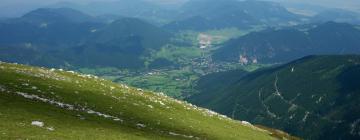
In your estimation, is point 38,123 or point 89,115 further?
point 89,115

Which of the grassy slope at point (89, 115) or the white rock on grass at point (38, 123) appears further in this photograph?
the grassy slope at point (89, 115)

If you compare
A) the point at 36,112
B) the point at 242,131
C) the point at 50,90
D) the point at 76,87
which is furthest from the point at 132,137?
the point at 242,131

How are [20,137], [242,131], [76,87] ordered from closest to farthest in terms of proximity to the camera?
[20,137], [76,87], [242,131]

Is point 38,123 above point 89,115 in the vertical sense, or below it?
above

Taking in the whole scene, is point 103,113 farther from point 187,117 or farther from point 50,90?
point 187,117

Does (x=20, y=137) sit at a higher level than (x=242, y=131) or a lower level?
higher

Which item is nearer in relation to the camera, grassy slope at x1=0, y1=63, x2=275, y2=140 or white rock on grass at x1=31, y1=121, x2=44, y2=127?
white rock on grass at x1=31, y1=121, x2=44, y2=127

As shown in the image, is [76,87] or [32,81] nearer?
[32,81]

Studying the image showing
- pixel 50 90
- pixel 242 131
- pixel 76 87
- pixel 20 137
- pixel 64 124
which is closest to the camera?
pixel 20 137
